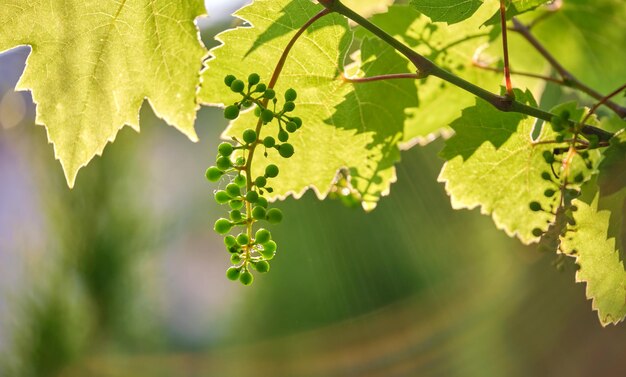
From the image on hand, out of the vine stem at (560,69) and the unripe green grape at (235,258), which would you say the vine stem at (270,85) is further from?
the vine stem at (560,69)

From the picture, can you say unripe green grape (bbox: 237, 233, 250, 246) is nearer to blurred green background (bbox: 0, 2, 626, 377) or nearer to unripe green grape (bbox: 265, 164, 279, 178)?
unripe green grape (bbox: 265, 164, 279, 178)

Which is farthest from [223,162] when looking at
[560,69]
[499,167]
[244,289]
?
[244,289]

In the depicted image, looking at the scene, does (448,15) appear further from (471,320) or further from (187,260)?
(187,260)

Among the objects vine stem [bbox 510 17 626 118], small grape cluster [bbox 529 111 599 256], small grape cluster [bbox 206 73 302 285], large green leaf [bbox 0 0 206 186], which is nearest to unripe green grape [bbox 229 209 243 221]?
small grape cluster [bbox 206 73 302 285]

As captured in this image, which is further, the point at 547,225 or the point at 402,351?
the point at 402,351

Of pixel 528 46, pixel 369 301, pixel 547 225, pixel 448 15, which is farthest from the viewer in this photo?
pixel 369 301

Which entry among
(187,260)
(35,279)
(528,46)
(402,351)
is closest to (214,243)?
(187,260)
